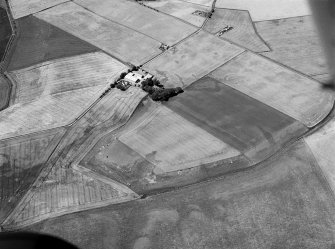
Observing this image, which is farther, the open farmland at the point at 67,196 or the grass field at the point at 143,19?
the grass field at the point at 143,19

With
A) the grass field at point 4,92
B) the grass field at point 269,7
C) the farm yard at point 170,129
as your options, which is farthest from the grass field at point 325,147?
the grass field at point 4,92

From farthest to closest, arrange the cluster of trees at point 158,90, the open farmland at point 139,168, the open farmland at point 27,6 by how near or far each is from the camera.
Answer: the open farmland at point 27,6
the cluster of trees at point 158,90
the open farmland at point 139,168

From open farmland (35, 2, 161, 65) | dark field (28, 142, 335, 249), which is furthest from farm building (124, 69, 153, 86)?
dark field (28, 142, 335, 249)

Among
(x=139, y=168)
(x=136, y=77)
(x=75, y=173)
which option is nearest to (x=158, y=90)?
(x=136, y=77)

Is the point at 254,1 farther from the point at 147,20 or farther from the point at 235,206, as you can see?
the point at 235,206

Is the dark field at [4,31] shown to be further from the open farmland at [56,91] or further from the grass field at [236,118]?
the grass field at [236,118]

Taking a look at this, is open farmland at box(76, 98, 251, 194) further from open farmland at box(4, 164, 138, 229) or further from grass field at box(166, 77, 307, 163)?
grass field at box(166, 77, 307, 163)

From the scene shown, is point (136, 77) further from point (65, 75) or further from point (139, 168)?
point (139, 168)

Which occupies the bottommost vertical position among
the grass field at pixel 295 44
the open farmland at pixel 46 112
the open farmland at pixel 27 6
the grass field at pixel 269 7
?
the open farmland at pixel 46 112
